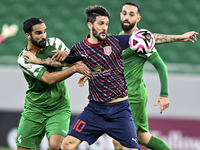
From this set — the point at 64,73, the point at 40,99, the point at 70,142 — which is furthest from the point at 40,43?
the point at 70,142

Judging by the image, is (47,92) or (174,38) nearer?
(174,38)

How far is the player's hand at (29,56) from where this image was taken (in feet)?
15.1

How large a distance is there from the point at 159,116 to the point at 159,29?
2531 mm

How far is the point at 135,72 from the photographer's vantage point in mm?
5078

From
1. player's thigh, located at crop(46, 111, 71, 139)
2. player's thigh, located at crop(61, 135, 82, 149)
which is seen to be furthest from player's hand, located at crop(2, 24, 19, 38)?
player's thigh, located at crop(61, 135, 82, 149)

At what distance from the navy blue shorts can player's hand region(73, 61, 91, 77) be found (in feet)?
1.13

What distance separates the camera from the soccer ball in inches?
163

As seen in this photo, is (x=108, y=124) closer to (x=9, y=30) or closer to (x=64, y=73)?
(x=64, y=73)

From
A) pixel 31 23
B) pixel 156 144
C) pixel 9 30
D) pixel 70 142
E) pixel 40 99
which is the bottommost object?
pixel 156 144

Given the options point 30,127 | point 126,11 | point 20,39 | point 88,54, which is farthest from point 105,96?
point 20,39

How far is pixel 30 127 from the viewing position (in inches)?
189

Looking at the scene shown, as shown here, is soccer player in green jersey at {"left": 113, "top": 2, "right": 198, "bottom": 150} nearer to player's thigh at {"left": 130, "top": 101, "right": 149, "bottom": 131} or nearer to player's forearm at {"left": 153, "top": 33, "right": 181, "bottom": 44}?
player's thigh at {"left": 130, "top": 101, "right": 149, "bottom": 131}

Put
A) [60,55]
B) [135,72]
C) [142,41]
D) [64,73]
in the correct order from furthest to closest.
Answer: [135,72]
[60,55]
[64,73]
[142,41]

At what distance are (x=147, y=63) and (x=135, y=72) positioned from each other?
2.88 metres
